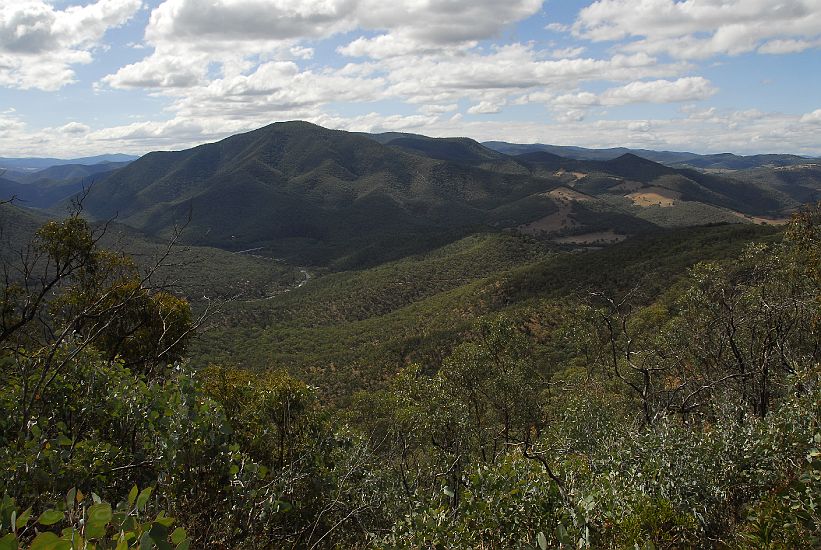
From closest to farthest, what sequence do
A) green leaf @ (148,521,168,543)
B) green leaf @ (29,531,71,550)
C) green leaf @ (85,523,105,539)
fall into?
green leaf @ (29,531,71,550)
green leaf @ (85,523,105,539)
green leaf @ (148,521,168,543)

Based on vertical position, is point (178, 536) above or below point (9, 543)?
below

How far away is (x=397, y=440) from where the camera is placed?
2162 centimetres

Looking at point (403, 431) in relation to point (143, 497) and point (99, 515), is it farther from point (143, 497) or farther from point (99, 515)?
point (99, 515)

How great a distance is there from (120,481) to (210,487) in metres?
1.95

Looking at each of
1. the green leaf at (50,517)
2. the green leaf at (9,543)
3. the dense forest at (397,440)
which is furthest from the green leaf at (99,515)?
the green leaf at (9,543)

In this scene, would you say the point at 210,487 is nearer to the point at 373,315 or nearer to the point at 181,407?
the point at 181,407

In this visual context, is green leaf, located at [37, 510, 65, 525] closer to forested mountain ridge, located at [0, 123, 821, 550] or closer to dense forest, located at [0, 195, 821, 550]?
dense forest, located at [0, 195, 821, 550]

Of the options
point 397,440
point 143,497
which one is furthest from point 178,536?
point 397,440

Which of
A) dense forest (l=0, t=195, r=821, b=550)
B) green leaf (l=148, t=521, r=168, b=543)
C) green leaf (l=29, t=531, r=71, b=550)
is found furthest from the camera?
dense forest (l=0, t=195, r=821, b=550)

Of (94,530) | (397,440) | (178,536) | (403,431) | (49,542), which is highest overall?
(49,542)

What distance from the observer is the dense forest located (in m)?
5.97

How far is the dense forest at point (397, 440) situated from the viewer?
235 inches

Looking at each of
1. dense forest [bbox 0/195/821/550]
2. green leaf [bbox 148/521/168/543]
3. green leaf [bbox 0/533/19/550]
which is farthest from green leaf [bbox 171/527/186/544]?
green leaf [bbox 0/533/19/550]

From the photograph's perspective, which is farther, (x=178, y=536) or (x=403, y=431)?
(x=403, y=431)
